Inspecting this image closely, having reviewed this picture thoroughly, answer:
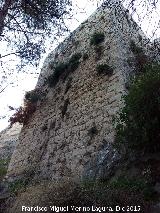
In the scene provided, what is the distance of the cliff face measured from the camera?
796cm

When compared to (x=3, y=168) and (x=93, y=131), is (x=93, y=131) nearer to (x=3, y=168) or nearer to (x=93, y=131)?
(x=93, y=131)

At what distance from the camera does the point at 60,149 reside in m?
9.07

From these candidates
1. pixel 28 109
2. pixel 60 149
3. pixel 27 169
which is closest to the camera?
pixel 60 149

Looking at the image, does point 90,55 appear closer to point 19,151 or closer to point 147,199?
point 19,151

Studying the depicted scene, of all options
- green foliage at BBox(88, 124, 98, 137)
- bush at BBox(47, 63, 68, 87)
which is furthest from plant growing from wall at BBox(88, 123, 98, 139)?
bush at BBox(47, 63, 68, 87)

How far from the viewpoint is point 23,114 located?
11938 mm

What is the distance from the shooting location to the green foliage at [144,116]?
610 centimetres

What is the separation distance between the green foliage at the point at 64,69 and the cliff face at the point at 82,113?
0.52 ft

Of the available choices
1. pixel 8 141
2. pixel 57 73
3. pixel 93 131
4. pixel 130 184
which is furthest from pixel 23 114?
pixel 8 141

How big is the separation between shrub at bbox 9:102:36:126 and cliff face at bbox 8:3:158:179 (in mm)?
217

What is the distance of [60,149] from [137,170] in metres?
→ 3.27

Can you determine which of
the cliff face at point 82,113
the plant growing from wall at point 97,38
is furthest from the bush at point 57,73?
the plant growing from wall at point 97,38

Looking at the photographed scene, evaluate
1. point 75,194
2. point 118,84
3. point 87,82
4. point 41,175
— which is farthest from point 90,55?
point 75,194

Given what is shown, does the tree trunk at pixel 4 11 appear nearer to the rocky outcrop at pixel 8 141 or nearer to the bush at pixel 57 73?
the bush at pixel 57 73
